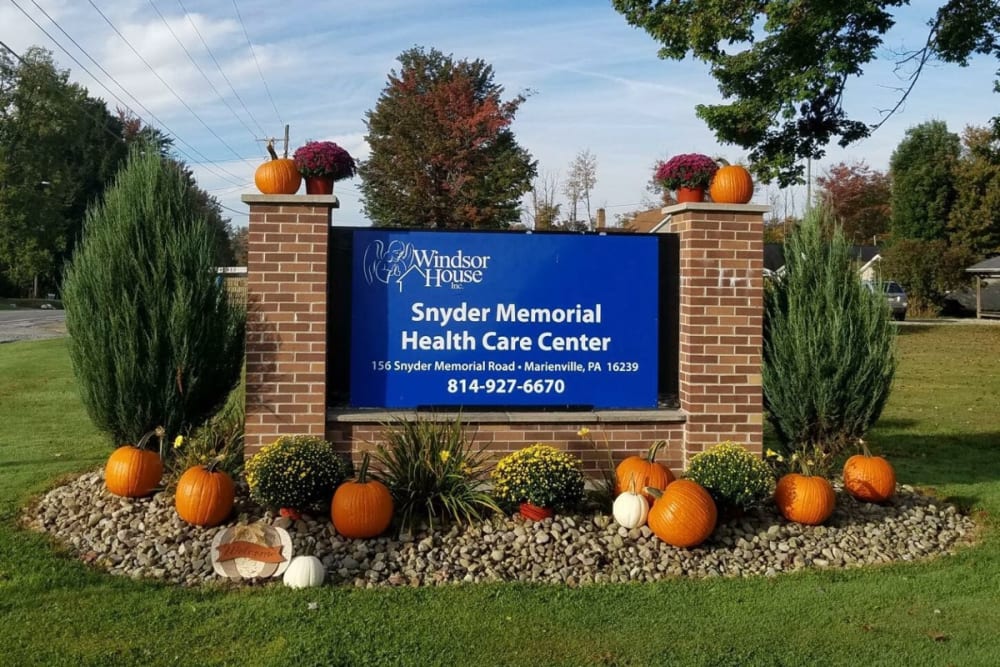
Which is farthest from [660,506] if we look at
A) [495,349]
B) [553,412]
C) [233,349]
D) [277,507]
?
[233,349]

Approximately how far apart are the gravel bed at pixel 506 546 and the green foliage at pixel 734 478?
20cm

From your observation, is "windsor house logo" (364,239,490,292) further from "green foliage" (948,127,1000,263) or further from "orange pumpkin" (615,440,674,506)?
"green foliage" (948,127,1000,263)

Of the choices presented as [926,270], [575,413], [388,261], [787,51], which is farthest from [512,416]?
[926,270]

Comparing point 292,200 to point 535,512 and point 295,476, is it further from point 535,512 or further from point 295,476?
point 535,512

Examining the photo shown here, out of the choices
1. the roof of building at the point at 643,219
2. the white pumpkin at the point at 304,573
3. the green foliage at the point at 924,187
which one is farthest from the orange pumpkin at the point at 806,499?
the green foliage at the point at 924,187

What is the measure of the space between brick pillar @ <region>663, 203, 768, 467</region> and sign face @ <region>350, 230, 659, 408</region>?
33 cm

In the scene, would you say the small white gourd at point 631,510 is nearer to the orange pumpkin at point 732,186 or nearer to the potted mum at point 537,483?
the potted mum at point 537,483

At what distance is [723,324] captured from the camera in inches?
237

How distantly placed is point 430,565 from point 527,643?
108 centimetres

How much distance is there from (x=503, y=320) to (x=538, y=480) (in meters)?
1.35

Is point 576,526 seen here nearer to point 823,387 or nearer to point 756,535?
point 756,535

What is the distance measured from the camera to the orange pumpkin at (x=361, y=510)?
493 centimetres

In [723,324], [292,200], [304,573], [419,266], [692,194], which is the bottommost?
[304,573]

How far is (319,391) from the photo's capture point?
5715mm
